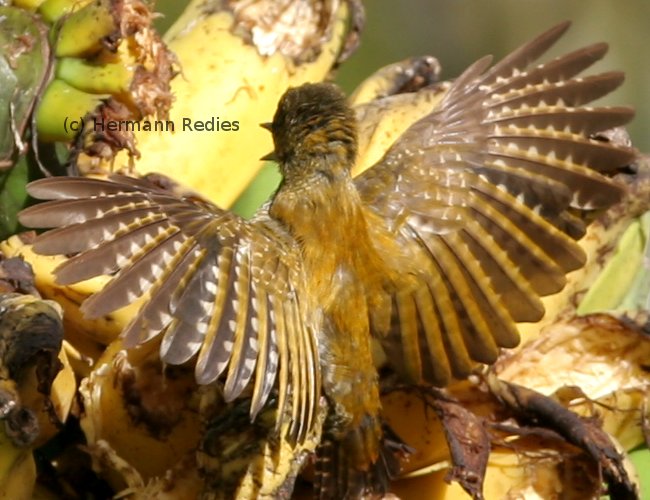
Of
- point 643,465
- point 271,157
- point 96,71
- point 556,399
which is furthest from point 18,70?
point 643,465

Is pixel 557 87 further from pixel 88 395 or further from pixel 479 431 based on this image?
pixel 88 395

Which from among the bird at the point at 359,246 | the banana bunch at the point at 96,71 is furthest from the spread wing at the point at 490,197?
the banana bunch at the point at 96,71

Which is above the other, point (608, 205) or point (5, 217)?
point (5, 217)

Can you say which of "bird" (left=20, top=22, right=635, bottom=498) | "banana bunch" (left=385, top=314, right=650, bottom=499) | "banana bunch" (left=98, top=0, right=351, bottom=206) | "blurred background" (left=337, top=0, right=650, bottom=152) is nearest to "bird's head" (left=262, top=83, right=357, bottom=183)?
"bird" (left=20, top=22, right=635, bottom=498)

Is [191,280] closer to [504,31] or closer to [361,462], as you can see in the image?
[361,462]

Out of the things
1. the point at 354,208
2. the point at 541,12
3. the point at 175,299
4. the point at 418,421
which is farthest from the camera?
the point at 541,12

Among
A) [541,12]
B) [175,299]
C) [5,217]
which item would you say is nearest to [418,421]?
[175,299]
